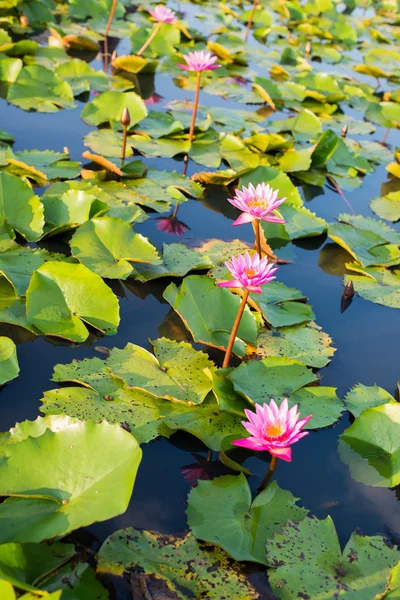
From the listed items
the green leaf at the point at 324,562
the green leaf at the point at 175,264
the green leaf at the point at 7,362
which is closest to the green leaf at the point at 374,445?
the green leaf at the point at 324,562

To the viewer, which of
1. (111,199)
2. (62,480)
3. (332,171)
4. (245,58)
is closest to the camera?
(62,480)

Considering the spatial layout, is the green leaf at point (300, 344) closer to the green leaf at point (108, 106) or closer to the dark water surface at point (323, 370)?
the dark water surface at point (323, 370)

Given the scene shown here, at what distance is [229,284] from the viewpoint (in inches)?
81.9

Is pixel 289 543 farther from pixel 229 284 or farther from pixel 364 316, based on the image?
pixel 364 316

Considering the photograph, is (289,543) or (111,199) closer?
(289,543)

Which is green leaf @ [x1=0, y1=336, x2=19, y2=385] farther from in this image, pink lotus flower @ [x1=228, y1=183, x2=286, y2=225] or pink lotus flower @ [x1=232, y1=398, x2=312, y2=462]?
pink lotus flower @ [x1=228, y1=183, x2=286, y2=225]

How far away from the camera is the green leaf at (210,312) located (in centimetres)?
242

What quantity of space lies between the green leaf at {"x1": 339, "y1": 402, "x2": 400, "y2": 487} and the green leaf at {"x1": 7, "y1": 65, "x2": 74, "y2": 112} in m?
3.38

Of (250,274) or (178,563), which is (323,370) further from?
(178,563)

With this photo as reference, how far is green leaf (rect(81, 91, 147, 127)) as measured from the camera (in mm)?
4219

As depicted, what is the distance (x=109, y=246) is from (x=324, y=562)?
1686 mm

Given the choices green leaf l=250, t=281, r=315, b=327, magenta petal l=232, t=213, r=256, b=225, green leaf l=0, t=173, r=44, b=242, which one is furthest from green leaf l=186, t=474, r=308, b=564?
green leaf l=0, t=173, r=44, b=242

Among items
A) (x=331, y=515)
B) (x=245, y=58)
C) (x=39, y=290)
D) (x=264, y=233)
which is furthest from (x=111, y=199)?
(x=245, y=58)

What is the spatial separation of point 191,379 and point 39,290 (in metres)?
0.72
